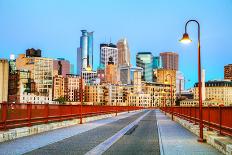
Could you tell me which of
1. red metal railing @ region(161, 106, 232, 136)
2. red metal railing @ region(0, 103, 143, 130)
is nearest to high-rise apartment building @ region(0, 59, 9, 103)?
red metal railing @ region(0, 103, 143, 130)

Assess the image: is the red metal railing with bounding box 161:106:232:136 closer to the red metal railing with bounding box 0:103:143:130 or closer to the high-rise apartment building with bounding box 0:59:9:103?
the red metal railing with bounding box 0:103:143:130

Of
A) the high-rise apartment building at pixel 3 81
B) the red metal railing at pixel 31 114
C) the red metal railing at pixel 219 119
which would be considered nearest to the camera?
the red metal railing at pixel 219 119

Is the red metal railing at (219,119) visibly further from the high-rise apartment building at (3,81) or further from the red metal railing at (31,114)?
the high-rise apartment building at (3,81)

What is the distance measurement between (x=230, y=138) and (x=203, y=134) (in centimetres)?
419

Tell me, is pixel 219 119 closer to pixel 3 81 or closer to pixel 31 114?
pixel 31 114

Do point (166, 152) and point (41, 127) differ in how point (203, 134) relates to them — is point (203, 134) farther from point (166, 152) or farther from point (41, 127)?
point (41, 127)

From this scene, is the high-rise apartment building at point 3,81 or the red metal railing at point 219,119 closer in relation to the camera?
the red metal railing at point 219,119

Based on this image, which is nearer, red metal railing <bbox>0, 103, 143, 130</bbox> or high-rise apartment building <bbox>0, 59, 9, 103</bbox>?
red metal railing <bbox>0, 103, 143, 130</bbox>

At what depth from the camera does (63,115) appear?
31.4 metres

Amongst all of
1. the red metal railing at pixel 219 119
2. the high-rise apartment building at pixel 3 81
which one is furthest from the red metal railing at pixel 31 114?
the high-rise apartment building at pixel 3 81

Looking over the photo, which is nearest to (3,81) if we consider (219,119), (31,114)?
(31,114)

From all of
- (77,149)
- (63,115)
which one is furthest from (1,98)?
(77,149)

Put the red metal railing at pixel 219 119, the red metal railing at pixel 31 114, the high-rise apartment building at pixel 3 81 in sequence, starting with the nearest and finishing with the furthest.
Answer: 1. the red metal railing at pixel 219 119
2. the red metal railing at pixel 31 114
3. the high-rise apartment building at pixel 3 81

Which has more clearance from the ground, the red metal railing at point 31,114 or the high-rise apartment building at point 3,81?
the high-rise apartment building at point 3,81
